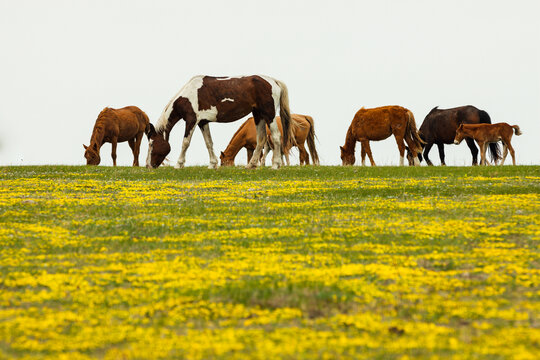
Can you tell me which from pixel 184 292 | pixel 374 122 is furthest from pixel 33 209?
pixel 374 122

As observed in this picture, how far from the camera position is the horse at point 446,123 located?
38.4 meters

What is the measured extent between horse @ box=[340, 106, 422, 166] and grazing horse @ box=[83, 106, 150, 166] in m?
13.1

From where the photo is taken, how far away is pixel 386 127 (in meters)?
33.5

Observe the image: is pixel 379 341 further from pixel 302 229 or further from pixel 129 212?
pixel 129 212

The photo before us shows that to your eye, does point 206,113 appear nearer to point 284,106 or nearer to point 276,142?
point 276,142

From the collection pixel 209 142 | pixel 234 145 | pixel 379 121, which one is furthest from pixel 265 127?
pixel 234 145

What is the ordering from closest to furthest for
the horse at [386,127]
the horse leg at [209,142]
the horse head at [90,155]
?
1. the horse leg at [209,142]
2. the horse at [386,127]
3. the horse head at [90,155]

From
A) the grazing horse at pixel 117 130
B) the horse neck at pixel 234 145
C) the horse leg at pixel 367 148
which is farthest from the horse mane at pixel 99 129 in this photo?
the horse leg at pixel 367 148

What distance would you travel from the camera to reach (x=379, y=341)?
6.32 m

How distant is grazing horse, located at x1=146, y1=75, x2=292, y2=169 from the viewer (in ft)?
86.7

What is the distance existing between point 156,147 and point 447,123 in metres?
19.1

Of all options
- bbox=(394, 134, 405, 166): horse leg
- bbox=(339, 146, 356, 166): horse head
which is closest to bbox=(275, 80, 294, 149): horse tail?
bbox=(394, 134, 405, 166): horse leg

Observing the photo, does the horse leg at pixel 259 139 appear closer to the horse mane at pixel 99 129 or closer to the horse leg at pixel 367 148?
the horse leg at pixel 367 148

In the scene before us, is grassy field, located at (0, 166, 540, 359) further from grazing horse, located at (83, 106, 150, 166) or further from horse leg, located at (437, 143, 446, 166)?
horse leg, located at (437, 143, 446, 166)
